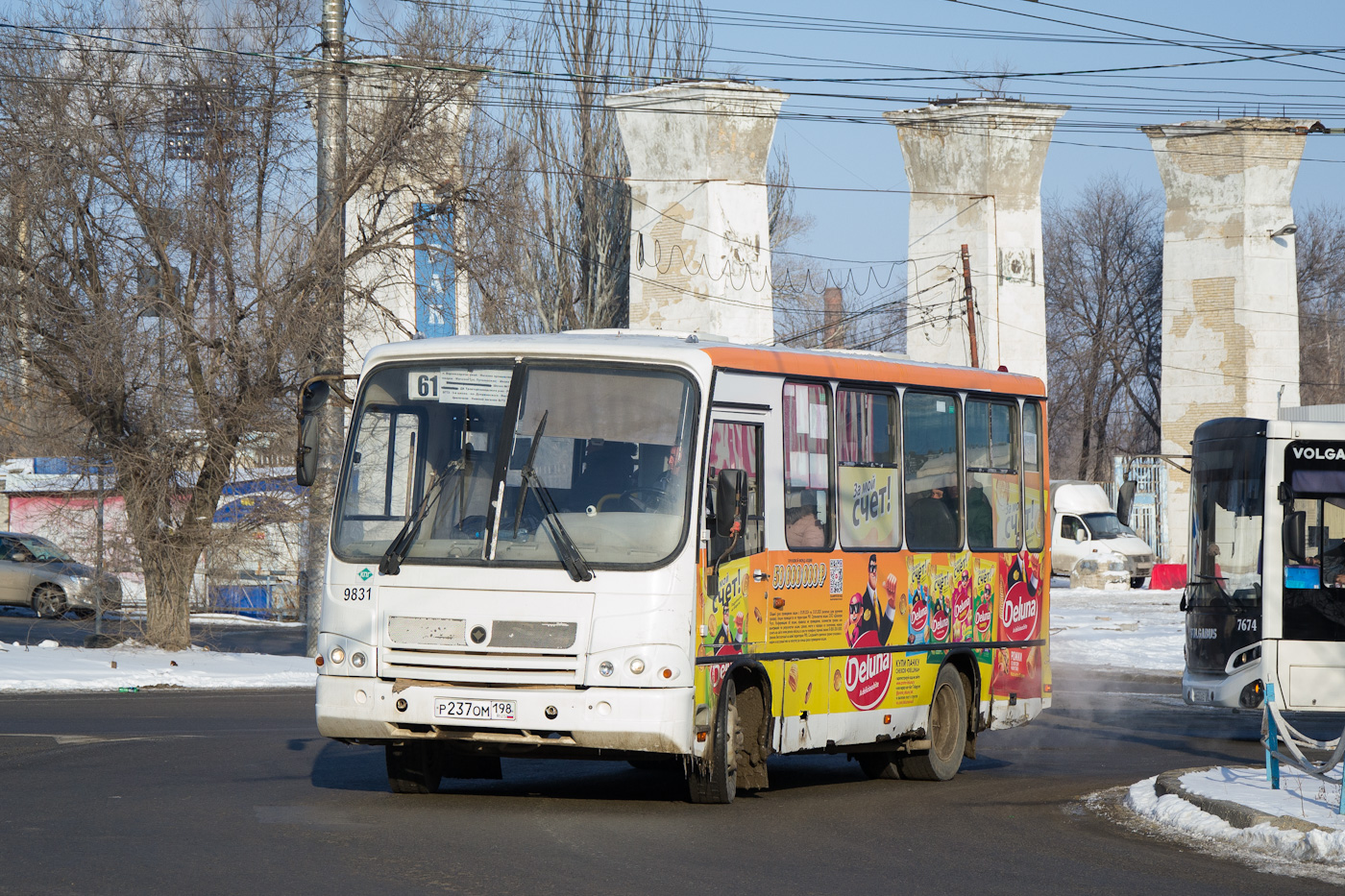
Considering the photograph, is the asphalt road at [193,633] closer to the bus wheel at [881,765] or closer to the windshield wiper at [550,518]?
the bus wheel at [881,765]

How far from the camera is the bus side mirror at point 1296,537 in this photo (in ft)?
54.5

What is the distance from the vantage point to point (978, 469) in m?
13.6

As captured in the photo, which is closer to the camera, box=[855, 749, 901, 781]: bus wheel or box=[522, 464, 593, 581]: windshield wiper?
box=[522, 464, 593, 581]: windshield wiper

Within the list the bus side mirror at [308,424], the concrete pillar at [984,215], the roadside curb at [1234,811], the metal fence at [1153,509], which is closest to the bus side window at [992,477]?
the roadside curb at [1234,811]

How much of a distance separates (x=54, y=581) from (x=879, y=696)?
27213 millimetres

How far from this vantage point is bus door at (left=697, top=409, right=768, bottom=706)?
10289 mm

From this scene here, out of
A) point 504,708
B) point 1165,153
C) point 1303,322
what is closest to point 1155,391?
point 1303,322

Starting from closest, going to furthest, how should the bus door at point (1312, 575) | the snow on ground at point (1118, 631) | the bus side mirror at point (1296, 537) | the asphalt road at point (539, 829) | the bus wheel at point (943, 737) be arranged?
the asphalt road at point (539, 829) → the bus wheel at point (943, 737) → the bus door at point (1312, 575) → the bus side mirror at point (1296, 537) → the snow on ground at point (1118, 631)

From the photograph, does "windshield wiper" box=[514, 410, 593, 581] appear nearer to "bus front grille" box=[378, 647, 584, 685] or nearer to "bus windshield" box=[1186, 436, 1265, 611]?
"bus front grille" box=[378, 647, 584, 685]

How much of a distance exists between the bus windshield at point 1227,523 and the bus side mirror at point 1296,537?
31 centimetres

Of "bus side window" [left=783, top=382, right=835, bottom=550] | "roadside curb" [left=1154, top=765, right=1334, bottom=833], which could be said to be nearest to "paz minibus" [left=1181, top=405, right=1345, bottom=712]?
"roadside curb" [left=1154, top=765, right=1334, bottom=833]

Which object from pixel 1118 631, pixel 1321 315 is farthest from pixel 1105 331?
pixel 1118 631

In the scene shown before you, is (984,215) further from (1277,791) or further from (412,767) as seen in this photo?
(412,767)

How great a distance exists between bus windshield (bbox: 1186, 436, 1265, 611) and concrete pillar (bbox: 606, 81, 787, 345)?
25957mm
